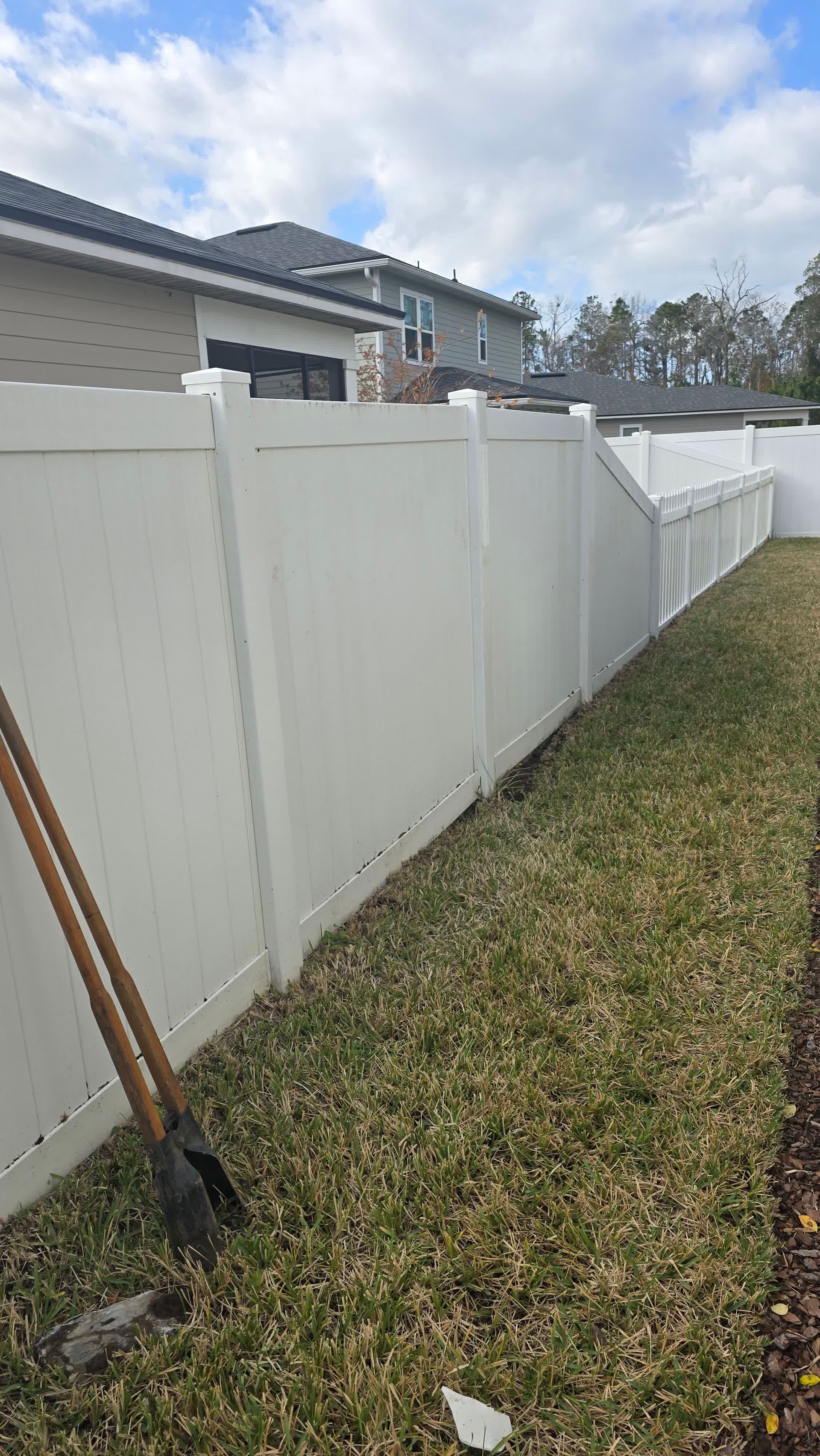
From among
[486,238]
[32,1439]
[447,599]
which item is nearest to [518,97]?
[486,238]

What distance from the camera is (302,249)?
1677 centimetres

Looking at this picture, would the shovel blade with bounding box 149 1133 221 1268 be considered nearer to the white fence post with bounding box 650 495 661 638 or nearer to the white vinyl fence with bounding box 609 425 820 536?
the white fence post with bounding box 650 495 661 638

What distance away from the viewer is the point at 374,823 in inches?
152

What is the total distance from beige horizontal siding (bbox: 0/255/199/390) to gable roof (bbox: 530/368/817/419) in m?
19.4

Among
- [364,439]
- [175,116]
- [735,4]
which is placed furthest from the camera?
[175,116]

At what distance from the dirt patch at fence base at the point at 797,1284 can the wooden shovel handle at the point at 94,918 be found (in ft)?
4.28

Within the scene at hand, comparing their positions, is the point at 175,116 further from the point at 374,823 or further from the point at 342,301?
the point at 374,823

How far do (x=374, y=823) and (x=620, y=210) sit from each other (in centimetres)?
5814

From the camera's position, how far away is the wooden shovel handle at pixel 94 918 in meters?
1.89

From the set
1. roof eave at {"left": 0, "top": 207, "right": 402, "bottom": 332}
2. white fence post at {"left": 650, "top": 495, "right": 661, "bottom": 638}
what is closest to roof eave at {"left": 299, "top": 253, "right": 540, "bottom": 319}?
roof eave at {"left": 0, "top": 207, "right": 402, "bottom": 332}

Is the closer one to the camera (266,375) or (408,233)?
(266,375)

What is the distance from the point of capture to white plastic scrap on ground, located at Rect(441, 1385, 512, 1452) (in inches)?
67.0

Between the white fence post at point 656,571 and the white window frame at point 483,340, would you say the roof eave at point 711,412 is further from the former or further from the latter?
the white fence post at point 656,571

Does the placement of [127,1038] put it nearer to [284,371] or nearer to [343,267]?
[284,371]
